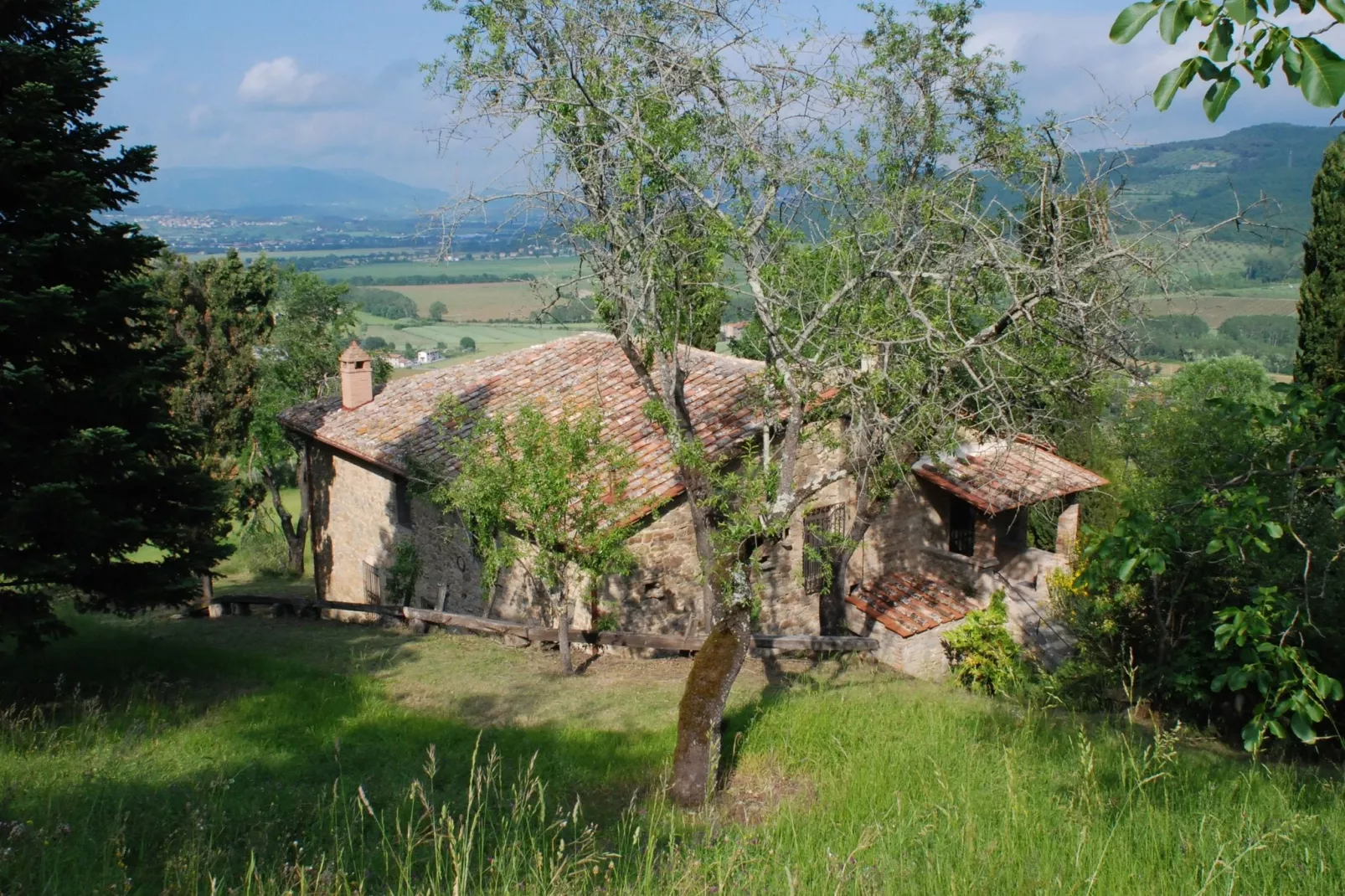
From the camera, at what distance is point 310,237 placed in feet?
314

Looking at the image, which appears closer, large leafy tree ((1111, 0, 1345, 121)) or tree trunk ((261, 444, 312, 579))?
large leafy tree ((1111, 0, 1345, 121))

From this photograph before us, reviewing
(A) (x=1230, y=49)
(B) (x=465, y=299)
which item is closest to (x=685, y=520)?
(A) (x=1230, y=49)

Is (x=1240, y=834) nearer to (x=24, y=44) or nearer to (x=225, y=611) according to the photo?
(x=24, y=44)

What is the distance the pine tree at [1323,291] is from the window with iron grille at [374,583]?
57.9 feet

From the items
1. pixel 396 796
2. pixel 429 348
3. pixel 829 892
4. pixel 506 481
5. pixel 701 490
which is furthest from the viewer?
pixel 429 348

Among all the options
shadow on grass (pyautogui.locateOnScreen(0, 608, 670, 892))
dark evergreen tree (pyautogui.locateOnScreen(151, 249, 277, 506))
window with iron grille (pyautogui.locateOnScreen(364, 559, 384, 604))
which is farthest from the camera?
dark evergreen tree (pyautogui.locateOnScreen(151, 249, 277, 506))

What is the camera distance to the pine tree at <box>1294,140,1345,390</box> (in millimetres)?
17219

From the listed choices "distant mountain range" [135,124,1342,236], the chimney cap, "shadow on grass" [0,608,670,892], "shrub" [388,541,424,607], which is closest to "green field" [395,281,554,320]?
"distant mountain range" [135,124,1342,236]

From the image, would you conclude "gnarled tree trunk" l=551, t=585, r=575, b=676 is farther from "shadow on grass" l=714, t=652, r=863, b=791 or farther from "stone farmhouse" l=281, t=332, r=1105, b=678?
"shadow on grass" l=714, t=652, r=863, b=791

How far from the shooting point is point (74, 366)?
1030cm

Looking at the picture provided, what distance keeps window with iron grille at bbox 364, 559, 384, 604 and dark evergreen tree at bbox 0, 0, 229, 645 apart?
8.38 m

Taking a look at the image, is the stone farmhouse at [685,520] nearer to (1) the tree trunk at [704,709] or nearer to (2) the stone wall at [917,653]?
(2) the stone wall at [917,653]

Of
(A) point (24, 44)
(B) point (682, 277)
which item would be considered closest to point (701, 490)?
(B) point (682, 277)

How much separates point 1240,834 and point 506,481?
9.61 meters
